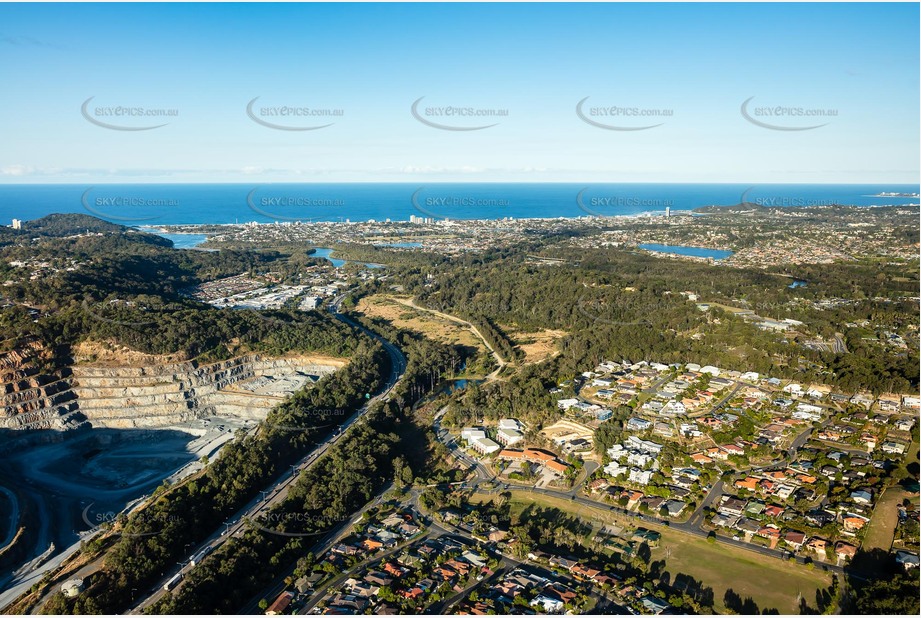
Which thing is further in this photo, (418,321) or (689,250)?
(689,250)

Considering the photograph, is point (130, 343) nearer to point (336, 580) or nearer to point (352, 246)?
point (336, 580)

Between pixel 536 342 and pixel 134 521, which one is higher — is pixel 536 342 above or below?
above

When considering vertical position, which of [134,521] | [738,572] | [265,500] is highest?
[134,521]

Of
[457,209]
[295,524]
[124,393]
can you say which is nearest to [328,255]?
[124,393]

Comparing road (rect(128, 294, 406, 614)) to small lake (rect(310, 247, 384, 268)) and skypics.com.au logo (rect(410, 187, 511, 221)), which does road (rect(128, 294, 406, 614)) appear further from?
skypics.com.au logo (rect(410, 187, 511, 221))

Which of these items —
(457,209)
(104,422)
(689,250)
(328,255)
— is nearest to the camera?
(104,422)

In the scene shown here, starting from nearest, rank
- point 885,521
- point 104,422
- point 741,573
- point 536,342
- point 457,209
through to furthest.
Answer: point 741,573, point 885,521, point 104,422, point 536,342, point 457,209

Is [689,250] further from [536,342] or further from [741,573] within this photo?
[741,573]
